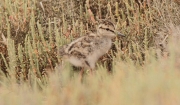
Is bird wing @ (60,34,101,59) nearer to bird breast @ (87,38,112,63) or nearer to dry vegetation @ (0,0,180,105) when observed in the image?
bird breast @ (87,38,112,63)

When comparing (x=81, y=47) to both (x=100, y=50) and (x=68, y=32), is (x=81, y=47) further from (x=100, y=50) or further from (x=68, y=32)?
(x=68, y=32)

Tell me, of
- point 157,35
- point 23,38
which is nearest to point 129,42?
point 157,35

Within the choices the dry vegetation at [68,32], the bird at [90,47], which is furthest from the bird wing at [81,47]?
the dry vegetation at [68,32]

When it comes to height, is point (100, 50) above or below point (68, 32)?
below

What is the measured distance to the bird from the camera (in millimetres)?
4824

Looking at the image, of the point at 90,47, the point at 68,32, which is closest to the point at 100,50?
the point at 90,47

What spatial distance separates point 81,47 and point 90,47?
0.34 feet

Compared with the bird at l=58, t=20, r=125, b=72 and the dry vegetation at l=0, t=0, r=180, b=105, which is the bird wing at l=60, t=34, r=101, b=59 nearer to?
the bird at l=58, t=20, r=125, b=72

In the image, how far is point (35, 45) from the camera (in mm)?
5203

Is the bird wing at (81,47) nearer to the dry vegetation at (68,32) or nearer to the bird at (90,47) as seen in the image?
the bird at (90,47)

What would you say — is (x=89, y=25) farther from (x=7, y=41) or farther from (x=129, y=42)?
(x=7, y=41)

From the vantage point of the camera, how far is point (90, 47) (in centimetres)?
489

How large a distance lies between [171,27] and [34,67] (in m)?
1.41

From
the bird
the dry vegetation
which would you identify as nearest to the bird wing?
the bird
